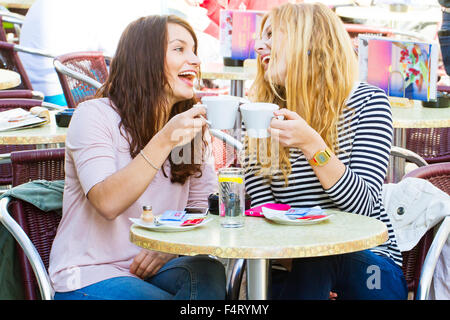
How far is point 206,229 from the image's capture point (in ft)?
5.80

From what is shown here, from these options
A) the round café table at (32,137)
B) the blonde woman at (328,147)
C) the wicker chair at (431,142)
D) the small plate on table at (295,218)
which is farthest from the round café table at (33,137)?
the wicker chair at (431,142)

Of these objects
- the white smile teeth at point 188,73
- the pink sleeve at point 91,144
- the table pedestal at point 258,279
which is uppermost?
the white smile teeth at point 188,73

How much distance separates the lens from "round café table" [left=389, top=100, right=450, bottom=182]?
3.14 metres

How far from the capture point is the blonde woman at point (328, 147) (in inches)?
79.0

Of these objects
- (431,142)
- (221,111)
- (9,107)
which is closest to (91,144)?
(221,111)

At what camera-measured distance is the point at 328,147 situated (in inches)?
81.0

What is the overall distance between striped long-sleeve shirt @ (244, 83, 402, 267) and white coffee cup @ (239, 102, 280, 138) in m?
0.33

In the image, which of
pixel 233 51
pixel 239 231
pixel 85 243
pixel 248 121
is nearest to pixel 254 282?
pixel 239 231

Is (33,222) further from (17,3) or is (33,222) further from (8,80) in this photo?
(17,3)

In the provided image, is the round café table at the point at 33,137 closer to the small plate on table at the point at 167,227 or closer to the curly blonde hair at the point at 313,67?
the curly blonde hair at the point at 313,67

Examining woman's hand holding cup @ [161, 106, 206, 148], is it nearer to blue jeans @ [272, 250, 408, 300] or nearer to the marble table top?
the marble table top

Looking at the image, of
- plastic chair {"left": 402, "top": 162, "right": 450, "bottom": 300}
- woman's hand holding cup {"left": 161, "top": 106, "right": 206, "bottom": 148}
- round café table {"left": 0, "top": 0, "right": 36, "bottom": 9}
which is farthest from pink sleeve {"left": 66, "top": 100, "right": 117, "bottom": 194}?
round café table {"left": 0, "top": 0, "right": 36, "bottom": 9}

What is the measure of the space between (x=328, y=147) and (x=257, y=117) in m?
0.34

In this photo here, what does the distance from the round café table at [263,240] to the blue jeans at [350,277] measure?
0.17 metres
